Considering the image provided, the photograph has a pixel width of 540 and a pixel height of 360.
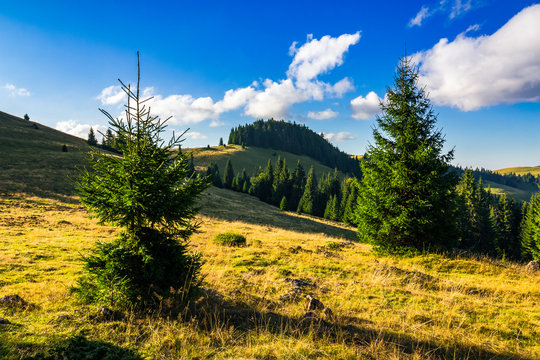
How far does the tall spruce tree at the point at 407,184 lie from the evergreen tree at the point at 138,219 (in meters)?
9.57

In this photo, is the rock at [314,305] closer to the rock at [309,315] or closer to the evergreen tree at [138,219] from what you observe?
the rock at [309,315]

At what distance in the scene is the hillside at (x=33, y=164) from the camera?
1163 inches

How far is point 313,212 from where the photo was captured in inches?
2990

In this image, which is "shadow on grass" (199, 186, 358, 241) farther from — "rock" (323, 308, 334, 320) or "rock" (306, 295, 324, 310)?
"rock" (323, 308, 334, 320)

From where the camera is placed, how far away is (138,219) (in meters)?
5.54

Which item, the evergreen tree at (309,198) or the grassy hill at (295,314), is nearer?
the grassy hill at (295,314)

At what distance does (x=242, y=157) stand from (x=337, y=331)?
152 metres

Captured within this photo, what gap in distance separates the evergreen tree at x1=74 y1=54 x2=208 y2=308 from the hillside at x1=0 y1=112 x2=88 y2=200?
2417 centimetres

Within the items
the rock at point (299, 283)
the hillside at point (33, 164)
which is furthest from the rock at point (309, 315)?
the hillside at point (33, 164)

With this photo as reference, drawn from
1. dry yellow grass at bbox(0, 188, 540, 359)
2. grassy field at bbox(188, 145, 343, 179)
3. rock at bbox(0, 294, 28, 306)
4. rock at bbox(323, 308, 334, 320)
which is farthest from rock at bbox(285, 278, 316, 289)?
grassy field at bbox(188, 145, 343, 179)

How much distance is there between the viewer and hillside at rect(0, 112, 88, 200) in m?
29.5

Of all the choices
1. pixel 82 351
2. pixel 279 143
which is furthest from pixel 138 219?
pixel 279 143

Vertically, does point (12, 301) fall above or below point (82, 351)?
below

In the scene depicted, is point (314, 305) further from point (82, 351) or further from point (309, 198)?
point (309, 198)
